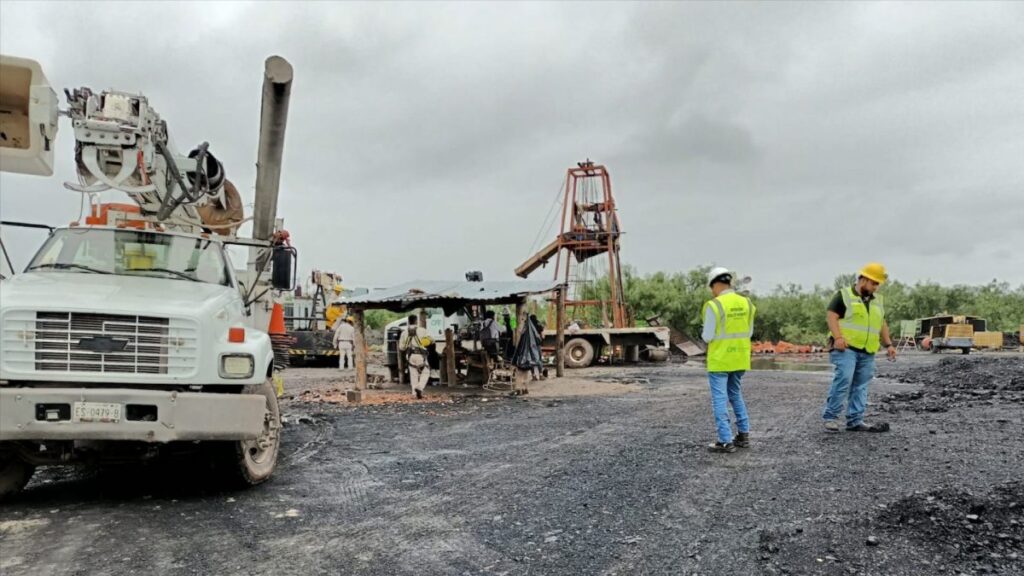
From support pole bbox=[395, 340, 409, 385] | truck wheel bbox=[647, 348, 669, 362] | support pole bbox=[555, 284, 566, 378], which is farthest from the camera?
truck wheel bbox=[647, 348, 669, 362]

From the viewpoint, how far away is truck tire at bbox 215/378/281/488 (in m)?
5.17

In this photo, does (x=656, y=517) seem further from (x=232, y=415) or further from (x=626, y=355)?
(x=626, y=355)

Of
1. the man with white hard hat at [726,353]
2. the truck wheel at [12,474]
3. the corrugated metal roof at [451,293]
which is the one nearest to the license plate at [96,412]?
the truck wheel at [12,474]

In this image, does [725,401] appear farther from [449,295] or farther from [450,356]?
[450,356]

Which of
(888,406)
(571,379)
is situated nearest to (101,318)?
(888,406)

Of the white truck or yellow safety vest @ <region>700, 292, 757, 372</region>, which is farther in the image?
yellow safety vest @ <region>700, 292, 757, 372</region>

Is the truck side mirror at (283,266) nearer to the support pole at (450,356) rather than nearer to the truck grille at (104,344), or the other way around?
the truck grille at (104,344)

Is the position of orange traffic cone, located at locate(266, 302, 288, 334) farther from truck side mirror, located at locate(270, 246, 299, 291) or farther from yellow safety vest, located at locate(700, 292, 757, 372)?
yellow safety vest, located at locate(700, 292, 757, 372)

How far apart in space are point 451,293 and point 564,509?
9.26 meters

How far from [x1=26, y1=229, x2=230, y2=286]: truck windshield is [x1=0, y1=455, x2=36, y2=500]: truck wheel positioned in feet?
5.09

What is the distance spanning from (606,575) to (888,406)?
852 centimetres

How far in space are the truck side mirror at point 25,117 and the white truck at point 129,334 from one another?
2.48 m

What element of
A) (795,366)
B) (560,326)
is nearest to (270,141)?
(560,326)

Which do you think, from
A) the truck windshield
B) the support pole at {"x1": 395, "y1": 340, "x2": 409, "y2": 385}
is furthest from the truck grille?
the support pole at {"x1": 395, "y1": 340, "x2": 409, "y2": 385}
